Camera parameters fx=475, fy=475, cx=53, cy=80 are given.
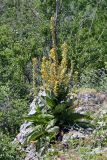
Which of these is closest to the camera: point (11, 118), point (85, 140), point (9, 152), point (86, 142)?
point (86, 142)

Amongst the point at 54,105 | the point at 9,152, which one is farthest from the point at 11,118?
the point at 54,105

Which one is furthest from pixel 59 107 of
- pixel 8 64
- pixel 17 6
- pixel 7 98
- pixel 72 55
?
pixel 17 6

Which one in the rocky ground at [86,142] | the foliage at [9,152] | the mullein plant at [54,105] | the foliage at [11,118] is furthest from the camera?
the foliage at [11,118]

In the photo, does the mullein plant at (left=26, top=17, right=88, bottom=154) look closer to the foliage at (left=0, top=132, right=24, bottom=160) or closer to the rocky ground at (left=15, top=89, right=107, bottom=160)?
the rocky ground at (left=15, top=89, right=107, bottom=160)

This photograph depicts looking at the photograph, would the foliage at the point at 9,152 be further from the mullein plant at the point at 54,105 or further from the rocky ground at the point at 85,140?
the mullein plant at the point at 54,105

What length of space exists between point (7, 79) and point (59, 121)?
21.7 metres

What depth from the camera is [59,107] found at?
8367 mm

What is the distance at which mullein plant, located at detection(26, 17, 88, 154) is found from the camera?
8172 millimetres

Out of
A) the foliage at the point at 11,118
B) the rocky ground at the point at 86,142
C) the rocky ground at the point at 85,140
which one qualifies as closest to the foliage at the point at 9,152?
the rocky ground at the point at 85,140

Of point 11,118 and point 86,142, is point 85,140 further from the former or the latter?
point 11,118

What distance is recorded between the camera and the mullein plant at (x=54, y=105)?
26.8 feet

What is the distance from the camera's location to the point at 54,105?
8.48 m

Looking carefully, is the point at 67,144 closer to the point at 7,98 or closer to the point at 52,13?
the point at 7,98

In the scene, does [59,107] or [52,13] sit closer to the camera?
[59,107]
